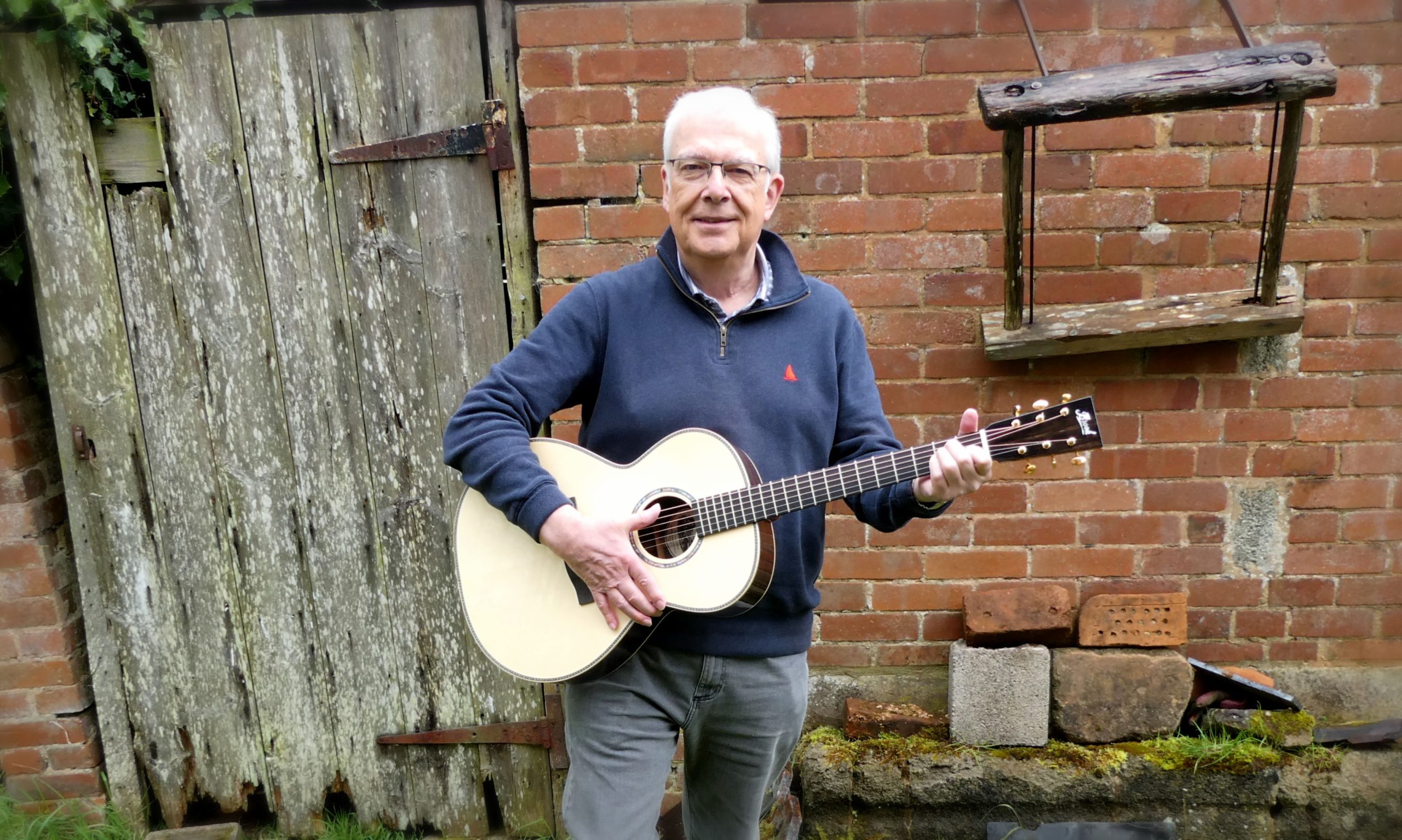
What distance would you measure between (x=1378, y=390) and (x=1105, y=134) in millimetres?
1085

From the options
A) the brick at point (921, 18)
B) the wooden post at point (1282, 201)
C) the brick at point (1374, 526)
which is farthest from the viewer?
the brick at point (1374, 526)

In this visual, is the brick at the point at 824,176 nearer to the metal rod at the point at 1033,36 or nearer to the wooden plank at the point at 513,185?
the metal rod at the point at 1033,36

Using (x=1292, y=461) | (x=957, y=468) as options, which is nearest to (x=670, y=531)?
(x=957, y=468)

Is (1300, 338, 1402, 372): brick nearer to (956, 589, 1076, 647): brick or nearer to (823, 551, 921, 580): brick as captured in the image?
(956, 589, 1076, 647): brick

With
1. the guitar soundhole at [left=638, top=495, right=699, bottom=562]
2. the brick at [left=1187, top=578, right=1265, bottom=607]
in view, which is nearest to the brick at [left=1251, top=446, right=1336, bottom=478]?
the brick at [left=1187, top=578, right=1265, bottom=607]

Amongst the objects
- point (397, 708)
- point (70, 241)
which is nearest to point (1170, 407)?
point (397, 708)

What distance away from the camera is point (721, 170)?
1.91 meters

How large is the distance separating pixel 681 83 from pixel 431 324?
1.00 m

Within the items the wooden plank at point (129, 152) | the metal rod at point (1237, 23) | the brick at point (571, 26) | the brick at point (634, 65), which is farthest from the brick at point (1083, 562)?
the wooden plank at point (129, 152)

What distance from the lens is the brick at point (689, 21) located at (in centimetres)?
264

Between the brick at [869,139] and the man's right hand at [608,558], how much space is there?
4.33 ft

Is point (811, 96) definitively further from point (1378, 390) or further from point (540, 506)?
Answer: point (1378, 390)

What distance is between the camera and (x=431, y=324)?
9.30 feet

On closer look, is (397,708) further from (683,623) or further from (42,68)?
(42,68)
